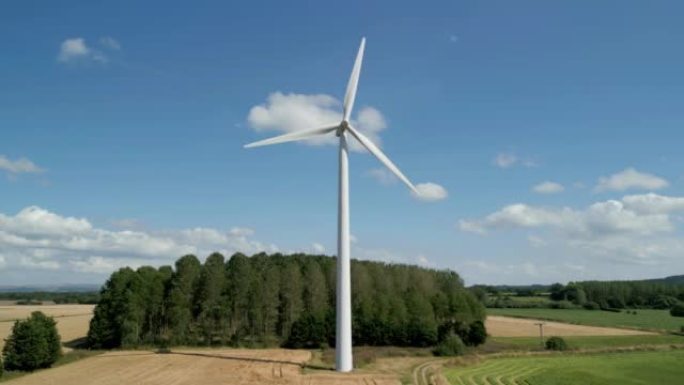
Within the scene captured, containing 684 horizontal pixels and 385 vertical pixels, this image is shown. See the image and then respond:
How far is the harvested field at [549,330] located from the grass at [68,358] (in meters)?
65.0

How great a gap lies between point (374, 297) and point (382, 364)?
26220 mm

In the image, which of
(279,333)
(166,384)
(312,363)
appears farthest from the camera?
(279,333)

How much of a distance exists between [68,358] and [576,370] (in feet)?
188

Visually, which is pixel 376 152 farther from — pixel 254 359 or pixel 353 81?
pixel 254 359

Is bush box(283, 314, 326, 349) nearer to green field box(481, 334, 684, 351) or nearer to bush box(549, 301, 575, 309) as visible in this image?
green field box(481, 334, 684, 351)

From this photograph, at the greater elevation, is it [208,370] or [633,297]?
[633,297]

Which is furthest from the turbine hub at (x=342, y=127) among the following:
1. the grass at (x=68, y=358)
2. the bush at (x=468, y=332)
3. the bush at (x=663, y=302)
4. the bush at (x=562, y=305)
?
the bush at (x=663, y=302)

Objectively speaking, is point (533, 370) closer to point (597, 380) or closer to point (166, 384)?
point (597, 380)

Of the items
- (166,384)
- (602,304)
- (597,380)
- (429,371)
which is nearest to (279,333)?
(429,371)

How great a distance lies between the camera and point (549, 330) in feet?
371

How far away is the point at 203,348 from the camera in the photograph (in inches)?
3216

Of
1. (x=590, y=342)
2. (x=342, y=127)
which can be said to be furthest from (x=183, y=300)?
(x=590, y=342)

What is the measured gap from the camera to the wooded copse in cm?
8319

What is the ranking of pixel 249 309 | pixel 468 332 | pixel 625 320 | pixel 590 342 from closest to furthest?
pixel 468 332 < pixel 249 309 < pixel 590 342 < pixel 625 320
